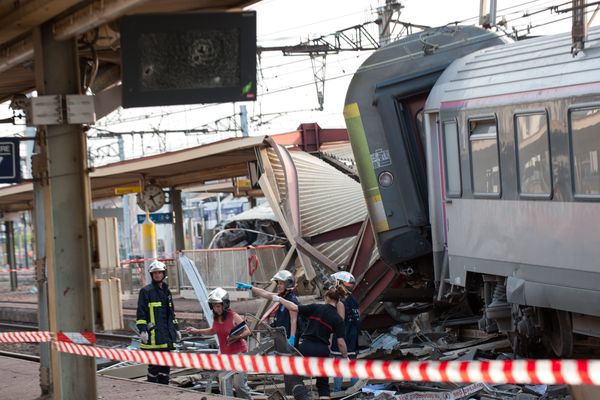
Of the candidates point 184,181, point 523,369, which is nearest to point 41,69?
point 523,369

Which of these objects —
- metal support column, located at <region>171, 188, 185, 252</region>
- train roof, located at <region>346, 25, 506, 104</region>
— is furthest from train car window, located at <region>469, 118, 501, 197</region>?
metal support column, located at <region>171, 188, 185, 252</region>

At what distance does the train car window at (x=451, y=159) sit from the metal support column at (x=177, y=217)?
18.3m

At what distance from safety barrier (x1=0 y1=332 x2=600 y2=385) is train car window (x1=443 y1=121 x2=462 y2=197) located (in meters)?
5.29

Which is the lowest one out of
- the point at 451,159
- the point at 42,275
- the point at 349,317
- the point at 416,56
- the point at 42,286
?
the point at 349,317

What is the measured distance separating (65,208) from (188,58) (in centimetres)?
188

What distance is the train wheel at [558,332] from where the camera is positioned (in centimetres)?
1167

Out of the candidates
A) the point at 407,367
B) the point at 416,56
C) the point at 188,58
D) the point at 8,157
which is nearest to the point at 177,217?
the point at 416,56

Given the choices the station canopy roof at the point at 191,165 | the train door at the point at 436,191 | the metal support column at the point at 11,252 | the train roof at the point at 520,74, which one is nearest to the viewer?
the train roof at the point at 520,74

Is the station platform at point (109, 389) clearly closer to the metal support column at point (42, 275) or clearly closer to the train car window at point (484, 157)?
the metal support column at point (42, 275)

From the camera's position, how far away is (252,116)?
43719mm

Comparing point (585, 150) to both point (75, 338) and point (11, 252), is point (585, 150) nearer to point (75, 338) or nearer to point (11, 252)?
point (75, 338)

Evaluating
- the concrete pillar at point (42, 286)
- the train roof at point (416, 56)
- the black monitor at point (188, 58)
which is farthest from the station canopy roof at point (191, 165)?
the black monitor at point (188, 58)

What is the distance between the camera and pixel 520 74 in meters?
12.0

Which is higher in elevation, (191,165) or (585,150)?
(191,165)
